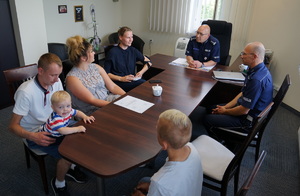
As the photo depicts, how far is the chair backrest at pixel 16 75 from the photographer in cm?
192

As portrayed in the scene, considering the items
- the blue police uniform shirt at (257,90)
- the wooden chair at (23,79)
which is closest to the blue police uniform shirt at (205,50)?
the blue police uniform shirt at (257,90)

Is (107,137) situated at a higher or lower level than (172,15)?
lower

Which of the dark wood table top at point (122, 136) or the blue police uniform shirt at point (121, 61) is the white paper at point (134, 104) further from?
the blue police uniform shirt at point (121, 61)

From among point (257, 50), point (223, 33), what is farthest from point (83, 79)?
point (223, 33)

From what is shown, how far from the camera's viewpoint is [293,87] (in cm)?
359

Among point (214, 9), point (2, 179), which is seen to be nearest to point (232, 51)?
point (214, 9)

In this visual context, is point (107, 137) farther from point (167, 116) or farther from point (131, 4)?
point (131, 4)

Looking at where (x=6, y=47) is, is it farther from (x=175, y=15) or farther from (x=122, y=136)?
(x=175, y=15)

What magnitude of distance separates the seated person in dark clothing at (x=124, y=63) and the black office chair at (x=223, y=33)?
1.36 m

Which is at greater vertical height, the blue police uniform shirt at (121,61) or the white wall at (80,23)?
the white wall at (80,23)

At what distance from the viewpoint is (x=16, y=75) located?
198 centimetres

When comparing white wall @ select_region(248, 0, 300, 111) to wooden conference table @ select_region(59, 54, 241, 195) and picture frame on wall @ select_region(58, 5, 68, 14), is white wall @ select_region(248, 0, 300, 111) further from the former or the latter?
picture frame on wall @ select_region(58, 5, 68, 14)

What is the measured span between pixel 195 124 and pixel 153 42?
9.69 feet

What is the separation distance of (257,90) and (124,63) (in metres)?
1.54
